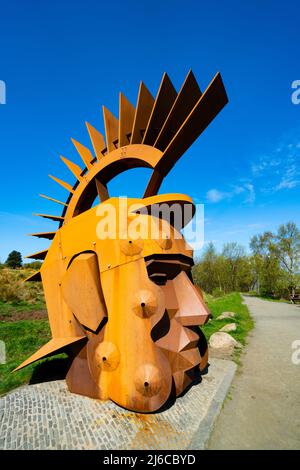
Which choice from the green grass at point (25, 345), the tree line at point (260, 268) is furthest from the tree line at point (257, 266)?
the green grass at point (25, 345)

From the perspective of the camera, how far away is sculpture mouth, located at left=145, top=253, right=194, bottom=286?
568cm

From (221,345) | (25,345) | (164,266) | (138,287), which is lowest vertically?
(25,345)

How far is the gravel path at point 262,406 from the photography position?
4.43 meters

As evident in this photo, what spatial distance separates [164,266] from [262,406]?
3934 millimetres

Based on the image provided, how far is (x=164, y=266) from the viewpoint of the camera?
588 cm

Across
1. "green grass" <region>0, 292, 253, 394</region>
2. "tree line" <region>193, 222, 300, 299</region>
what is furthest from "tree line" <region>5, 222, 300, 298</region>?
"green grass" <region>0, 292, 253, 394</region>

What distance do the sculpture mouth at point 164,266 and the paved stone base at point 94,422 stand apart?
267 centimetres

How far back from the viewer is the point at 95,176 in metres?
7.24

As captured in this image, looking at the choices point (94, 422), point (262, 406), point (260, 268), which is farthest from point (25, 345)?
point (260, 268)

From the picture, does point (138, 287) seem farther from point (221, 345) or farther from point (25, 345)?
point (25, 345)

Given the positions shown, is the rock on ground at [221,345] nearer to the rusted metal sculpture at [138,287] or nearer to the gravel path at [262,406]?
the gravel path at [262,406]

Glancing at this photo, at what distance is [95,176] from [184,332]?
4826mm

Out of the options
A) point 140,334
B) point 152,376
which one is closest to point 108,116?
point 140,334

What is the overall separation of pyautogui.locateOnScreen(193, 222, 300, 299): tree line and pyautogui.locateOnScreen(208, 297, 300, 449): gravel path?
1178 inches
